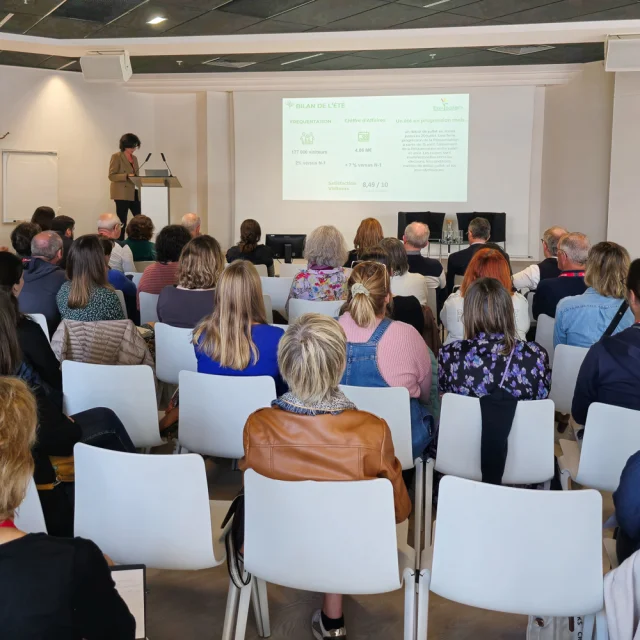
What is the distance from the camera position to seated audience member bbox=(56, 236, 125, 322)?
388 cm

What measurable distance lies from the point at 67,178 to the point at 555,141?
7.16 meters

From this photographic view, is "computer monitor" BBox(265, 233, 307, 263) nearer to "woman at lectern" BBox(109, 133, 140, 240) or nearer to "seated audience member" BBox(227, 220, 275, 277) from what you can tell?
"seated audience member" BBox(227, 220, 275, 277)

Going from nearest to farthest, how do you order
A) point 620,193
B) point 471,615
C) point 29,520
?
point 29,520 < point 471,615 < point 620,193

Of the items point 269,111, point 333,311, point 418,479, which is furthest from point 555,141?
point 418,479

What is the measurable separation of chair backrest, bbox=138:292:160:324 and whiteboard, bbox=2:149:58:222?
7.09m

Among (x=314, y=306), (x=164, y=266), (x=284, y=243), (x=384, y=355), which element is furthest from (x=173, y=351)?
(x=284, y=243)

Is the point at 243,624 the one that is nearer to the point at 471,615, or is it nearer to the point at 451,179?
the point at 471,615

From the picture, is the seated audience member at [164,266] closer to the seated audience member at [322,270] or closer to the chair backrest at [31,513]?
the seated audience member at [322,270]

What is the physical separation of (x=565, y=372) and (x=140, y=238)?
14.0ft

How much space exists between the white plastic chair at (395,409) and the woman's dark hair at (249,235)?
12.8 feet

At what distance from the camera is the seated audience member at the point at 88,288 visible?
153 inches

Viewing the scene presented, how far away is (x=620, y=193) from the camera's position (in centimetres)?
965

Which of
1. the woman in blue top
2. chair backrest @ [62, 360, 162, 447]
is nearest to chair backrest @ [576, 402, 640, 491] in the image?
the woman in blue top

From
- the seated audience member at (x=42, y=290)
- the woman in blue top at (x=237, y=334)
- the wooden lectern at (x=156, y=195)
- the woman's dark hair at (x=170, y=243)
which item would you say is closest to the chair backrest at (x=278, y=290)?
the woman's dark hair at (x=170, y=243)
